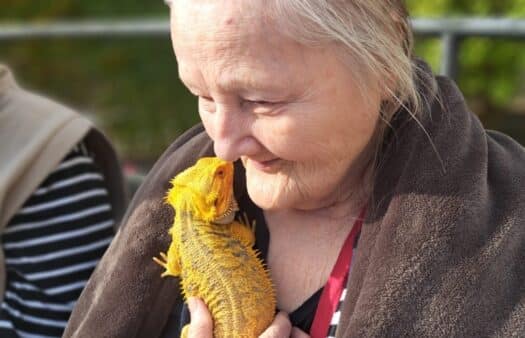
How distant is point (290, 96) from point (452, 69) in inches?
59.6

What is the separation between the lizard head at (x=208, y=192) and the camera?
1.66 m

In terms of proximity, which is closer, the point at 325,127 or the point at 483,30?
the point at 325,127

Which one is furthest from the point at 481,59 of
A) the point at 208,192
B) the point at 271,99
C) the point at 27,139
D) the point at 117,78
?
the point at 271,99

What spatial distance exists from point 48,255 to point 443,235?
3.76ft

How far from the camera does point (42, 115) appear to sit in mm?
2387

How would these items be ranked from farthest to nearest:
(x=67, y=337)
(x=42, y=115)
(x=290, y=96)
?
1. (x=42, y=115)
2. (x=67, y=337)
3. (x=290, y=96)

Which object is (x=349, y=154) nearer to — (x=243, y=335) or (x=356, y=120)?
(x=356, y=120)

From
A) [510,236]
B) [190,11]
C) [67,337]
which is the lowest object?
[67,337]

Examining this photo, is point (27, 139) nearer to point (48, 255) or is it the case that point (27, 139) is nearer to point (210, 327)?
point (48, 255)

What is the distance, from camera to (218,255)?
164cm

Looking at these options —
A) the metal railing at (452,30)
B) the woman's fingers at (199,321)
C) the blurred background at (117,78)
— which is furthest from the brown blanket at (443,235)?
the blurred background at (117,78)

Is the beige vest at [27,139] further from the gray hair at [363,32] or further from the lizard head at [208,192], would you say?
the gray hair at [363,32]

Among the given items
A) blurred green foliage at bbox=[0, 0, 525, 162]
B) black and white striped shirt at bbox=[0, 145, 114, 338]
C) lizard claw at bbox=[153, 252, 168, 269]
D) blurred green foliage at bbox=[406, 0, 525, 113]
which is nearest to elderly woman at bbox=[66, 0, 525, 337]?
lizard claw at bbox=[153, 252, 168, 269]

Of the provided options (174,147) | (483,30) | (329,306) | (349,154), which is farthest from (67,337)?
(483,30)
